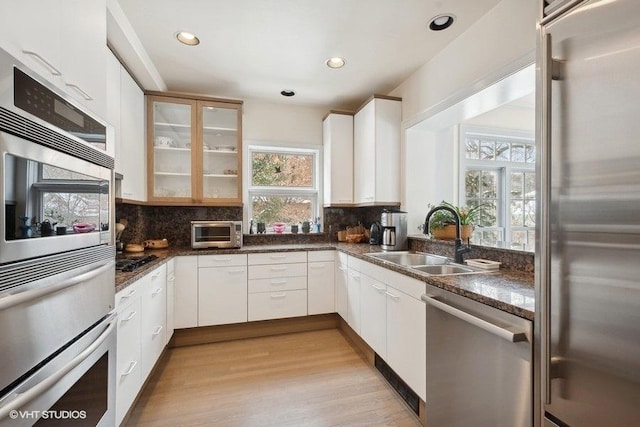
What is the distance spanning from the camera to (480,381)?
48.4 inches

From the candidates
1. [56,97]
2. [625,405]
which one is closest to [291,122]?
[56,97]

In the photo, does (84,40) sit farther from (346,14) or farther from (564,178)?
(564,178)

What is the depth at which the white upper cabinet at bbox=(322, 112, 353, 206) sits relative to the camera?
10.6 feet

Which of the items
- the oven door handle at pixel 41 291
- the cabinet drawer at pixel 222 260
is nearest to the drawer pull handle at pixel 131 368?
the oven door handle at pixel 41 291

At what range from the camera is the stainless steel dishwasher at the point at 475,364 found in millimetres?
1043

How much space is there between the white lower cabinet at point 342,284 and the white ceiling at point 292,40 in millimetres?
1787

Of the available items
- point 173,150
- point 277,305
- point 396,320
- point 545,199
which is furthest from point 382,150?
point 173,150

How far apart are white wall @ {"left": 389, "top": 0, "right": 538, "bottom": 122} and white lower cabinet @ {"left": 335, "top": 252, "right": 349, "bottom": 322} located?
1544mm

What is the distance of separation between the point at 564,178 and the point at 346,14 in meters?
1.67

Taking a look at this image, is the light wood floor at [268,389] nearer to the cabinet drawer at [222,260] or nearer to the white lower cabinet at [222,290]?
the white lower cabinet at [222,290]

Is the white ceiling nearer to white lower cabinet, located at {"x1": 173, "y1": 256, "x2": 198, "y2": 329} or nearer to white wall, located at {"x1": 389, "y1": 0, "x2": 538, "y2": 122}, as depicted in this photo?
white wall, located at {"x1": 389, "y1": 0, "x2": 538, "y2": 122}

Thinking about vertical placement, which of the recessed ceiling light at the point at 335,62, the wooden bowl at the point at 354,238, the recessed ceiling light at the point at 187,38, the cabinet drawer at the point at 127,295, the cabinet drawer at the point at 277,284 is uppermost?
the recessed ceiling light at the point at 335,62

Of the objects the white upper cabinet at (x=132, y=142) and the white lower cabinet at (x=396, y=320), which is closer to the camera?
the white lower cabinet at (x=396, y=320)

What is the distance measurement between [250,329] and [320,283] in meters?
0.84
